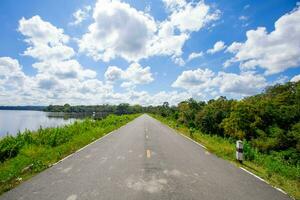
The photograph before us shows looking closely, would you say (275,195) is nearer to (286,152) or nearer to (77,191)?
(77,191)

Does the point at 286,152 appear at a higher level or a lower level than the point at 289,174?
lower

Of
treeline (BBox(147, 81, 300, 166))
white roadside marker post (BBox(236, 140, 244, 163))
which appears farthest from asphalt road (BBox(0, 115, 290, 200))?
treeline (BBox(147, 81, 300, 166))

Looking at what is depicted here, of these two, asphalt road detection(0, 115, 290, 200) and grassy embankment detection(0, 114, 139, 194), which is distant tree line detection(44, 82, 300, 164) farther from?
asphalt road detection(0, 115, 290, 200)

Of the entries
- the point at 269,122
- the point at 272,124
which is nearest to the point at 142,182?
the point at 272,124

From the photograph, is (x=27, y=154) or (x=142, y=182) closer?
(x=142, y=182)

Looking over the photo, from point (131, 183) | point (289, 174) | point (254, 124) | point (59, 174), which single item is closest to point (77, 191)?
point (131, 183)

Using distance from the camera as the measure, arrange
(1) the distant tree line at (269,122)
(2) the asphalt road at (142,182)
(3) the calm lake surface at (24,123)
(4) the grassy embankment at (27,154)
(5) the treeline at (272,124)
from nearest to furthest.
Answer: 1. (2) the asphalt road at (142,182)
2. (4) the grassy embankment at (27,154)
3. (5) the treeline at (272,124)
4. (1) the distant tree line at (269,122)
5. (3) the calm lake surface at (24,123)

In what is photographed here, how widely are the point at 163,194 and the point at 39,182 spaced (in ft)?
11.6

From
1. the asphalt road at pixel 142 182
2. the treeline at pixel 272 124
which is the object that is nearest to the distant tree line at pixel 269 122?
the treeline at pixel 272 124

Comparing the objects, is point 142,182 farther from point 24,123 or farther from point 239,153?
point 24,123

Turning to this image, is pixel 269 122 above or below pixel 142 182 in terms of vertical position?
above

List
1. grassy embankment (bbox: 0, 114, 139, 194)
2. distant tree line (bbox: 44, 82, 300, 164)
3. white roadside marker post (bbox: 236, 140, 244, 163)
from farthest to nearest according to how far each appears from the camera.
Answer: distant tree line (bbox: 44, 82, 300, 164) < white roadside marker post (bbox: 236, 140, 244, 163) < grassy embankment (bbox: 0, 114, 139, 194)

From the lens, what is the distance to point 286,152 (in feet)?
71.7

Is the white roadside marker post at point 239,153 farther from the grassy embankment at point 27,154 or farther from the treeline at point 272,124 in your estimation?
the treeline at point 272,124
